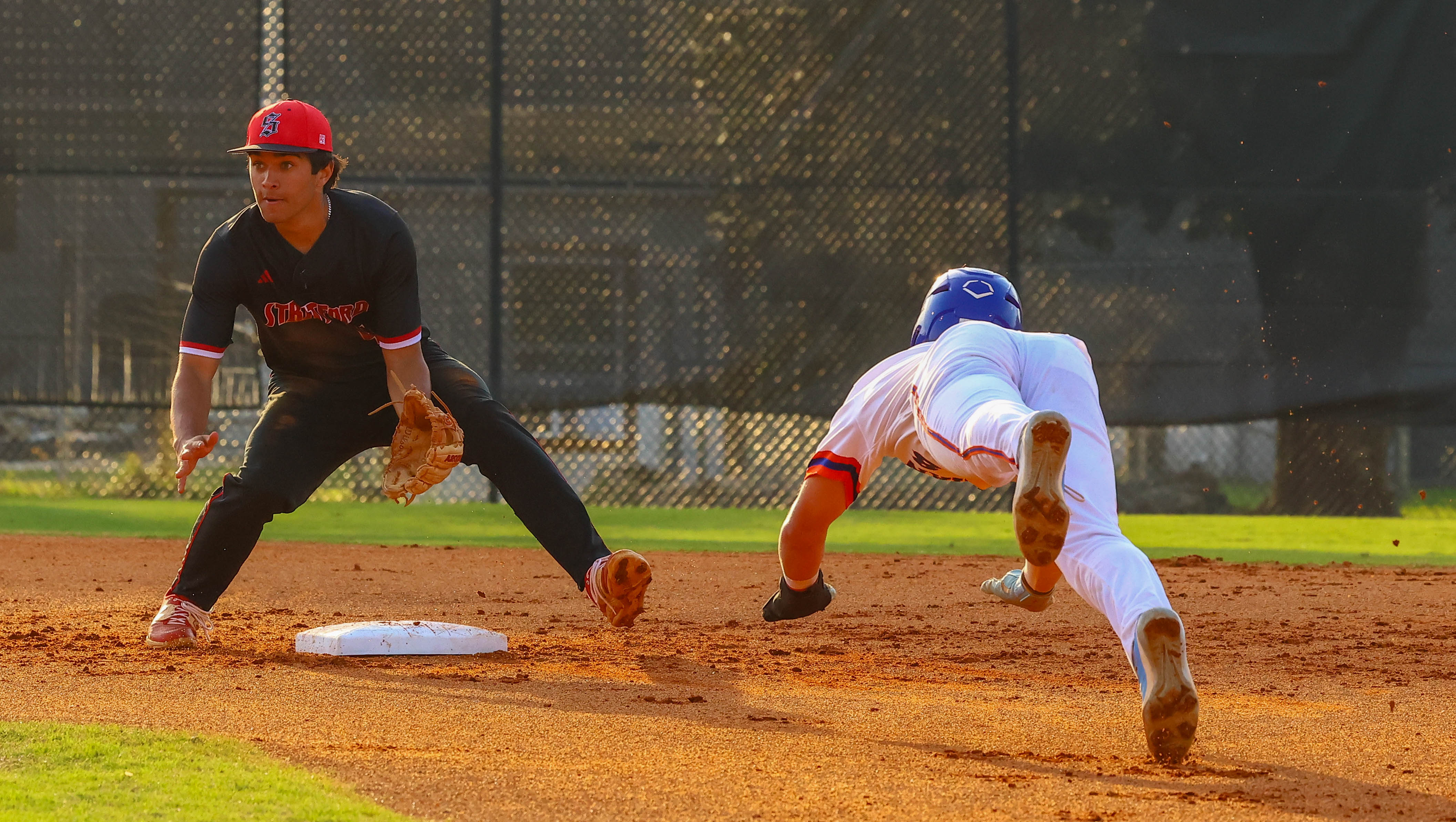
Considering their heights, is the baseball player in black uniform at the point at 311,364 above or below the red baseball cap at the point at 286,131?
below

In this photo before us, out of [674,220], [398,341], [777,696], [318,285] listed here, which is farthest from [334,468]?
[674,220]

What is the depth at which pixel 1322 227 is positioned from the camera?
9.05 metres

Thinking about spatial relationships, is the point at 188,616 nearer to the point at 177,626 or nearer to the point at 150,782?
the point at 177,626

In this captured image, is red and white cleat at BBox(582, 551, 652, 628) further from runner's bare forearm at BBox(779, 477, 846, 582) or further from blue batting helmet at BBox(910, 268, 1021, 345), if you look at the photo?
blue batting helmet at BBox(910, 268, 1021, 345)

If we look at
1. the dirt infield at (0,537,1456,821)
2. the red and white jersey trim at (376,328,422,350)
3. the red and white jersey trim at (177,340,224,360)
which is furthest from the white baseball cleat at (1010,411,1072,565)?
the red and white jersey trim at (177,340,224,360)

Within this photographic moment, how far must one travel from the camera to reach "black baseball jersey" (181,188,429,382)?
163 inches

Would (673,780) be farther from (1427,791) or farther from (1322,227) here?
(1322,227)

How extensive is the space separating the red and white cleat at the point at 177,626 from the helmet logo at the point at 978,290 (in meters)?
2.37

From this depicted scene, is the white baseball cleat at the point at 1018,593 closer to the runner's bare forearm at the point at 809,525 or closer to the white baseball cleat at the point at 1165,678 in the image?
the runner's bare forearm at the point at 809,525

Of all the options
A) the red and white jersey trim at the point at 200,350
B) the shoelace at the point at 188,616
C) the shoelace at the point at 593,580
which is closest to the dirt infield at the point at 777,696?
the shoelace at the point at 188,616

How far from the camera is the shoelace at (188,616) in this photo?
13.8 ft

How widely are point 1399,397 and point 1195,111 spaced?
2.14 metres

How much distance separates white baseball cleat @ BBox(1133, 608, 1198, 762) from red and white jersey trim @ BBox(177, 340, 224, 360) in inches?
105

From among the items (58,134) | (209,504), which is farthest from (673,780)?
(58,134)
